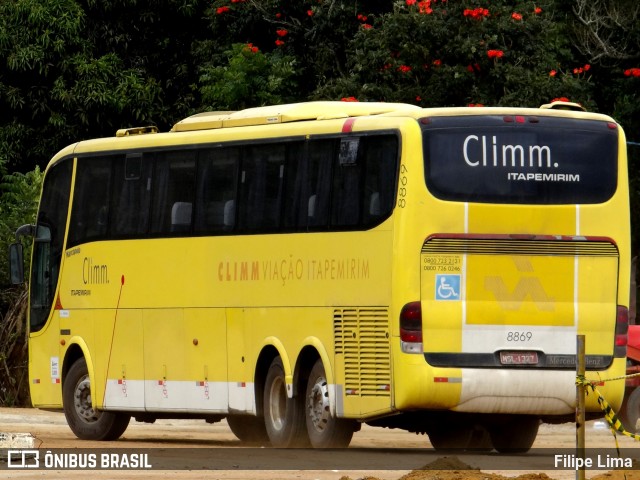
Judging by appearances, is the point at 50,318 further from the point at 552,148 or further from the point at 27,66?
the point at 27,66

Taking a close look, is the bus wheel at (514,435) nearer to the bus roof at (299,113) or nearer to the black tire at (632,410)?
the black tire at (632,410)

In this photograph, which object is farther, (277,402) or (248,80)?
(248,80)

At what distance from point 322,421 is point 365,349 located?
3.98 ft

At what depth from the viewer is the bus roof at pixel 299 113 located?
20.0 metres

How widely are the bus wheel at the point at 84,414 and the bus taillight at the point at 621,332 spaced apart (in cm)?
649

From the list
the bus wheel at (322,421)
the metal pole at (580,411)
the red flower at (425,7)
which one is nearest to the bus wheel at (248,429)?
the bus wheel at (322,421)

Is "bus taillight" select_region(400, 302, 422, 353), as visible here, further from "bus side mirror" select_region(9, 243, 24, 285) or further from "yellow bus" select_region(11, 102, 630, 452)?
"bus side mirror" select_region(9, 243, 24, 285)

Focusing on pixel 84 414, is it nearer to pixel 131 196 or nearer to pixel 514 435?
pixel 131 196

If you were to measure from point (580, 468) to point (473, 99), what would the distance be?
51.9 ft

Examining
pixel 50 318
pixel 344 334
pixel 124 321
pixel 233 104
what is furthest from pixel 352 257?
pixel 233 104

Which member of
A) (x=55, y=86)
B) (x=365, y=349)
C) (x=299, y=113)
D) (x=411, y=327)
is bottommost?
(x=365, y=349)

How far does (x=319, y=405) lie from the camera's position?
19500 millimetres

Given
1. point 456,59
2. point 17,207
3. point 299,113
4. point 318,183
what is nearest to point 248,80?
point 456,59

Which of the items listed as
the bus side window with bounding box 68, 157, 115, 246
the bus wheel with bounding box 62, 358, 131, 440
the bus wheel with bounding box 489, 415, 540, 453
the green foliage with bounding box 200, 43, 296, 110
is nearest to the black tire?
the bus wheel with bounding box 489, 415, 540, 453
